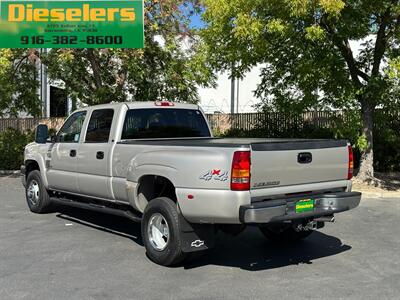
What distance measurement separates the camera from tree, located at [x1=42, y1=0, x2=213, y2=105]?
581 inches

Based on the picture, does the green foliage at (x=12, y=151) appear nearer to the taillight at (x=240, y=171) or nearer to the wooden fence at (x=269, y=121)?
the wooden fence at (x=269, y=121)

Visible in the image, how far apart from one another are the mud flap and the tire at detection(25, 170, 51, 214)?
422cm

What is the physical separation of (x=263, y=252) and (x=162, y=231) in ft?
4.95

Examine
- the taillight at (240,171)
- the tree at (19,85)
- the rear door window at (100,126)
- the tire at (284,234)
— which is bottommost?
the tire at (284,234)

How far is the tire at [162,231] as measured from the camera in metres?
5.77

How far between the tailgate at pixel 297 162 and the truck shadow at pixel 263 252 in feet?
3.72

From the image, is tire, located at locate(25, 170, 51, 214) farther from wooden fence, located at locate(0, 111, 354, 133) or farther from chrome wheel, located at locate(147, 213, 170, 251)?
wooden fence, located at locate(0, 111, 354, 133)

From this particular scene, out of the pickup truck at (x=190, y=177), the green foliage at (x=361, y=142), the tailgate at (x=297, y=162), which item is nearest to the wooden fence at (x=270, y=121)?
the green foliage at (x=361, y=142)

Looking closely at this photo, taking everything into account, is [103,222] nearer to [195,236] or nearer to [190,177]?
[195,236]

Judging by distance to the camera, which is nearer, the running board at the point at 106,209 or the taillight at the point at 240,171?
the taillight at the point at 240,171

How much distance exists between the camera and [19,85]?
1605 centimetres

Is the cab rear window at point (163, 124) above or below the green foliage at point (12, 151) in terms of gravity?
above

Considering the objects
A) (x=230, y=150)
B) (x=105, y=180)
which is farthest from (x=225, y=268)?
(x=105, y=180)

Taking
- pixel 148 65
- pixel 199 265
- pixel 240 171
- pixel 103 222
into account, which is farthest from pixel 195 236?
pixel 148 65
